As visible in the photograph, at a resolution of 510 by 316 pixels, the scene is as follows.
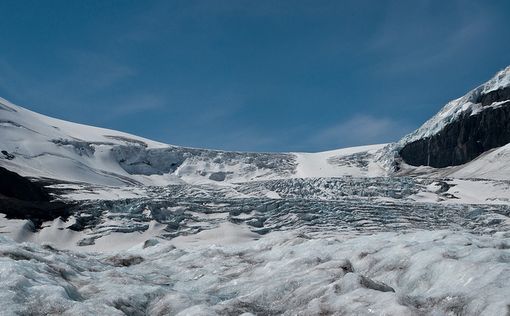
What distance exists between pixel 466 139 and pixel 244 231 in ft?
318

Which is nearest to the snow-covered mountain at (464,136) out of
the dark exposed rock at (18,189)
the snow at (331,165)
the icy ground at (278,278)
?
the snow at (331,165)

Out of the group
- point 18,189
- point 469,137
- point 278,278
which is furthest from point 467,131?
point 278,278

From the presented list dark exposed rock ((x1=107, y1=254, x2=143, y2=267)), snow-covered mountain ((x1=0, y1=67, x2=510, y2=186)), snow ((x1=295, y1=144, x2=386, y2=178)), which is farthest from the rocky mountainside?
dark exposed rock ((x1=107, y1=254, x2=143, y2=267))

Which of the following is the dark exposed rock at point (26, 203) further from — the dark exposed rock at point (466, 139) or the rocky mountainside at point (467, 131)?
the rocky mountainside at point (467, 131)

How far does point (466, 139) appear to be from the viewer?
462 ft

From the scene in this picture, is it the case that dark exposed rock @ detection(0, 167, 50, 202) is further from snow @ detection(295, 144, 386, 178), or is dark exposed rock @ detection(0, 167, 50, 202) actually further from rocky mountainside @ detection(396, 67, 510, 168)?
rocky mountainside @ detection(396, 67, 510, 168)

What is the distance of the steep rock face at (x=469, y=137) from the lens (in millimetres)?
138000

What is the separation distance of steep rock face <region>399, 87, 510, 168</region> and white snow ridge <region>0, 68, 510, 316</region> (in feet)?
6.52

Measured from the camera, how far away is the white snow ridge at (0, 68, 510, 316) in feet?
58.2

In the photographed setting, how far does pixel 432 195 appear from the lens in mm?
85250

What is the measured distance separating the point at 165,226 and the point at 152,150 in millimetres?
97585

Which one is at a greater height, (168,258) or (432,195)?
(432,195)

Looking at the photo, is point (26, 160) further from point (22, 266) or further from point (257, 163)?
point (22, 266)

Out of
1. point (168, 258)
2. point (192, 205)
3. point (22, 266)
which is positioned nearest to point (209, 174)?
point (192, 205)
